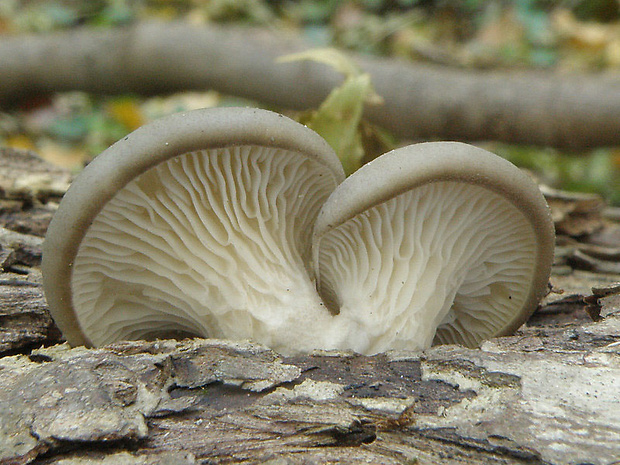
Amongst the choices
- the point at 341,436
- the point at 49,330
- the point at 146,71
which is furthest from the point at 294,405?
the point at 146,71

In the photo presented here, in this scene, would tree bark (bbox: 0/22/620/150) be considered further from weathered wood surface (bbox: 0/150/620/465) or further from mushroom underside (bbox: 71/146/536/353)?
weathered wood surface (bbox: 0/150/620/465)

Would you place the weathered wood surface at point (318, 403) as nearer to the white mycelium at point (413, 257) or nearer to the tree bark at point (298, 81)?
the white mycelium at point (413, 257)

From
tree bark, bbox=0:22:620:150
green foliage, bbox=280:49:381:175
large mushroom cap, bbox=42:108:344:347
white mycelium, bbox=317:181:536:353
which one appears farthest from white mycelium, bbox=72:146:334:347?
tree bark, bbox=0:22:620:150

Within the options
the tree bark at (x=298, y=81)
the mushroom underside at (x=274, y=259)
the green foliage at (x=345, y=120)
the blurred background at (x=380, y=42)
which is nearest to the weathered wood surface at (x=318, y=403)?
the mushroom underside at (x=274, y=259)

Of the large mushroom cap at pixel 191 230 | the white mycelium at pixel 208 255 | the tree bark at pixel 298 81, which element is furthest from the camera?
the tree bark at pixel 298 81

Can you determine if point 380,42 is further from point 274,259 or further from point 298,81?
point 274,259

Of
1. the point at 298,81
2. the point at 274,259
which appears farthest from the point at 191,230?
the point at 298,81
